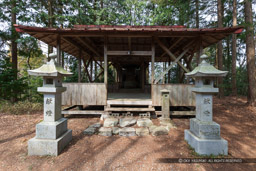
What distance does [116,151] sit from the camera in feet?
10.0

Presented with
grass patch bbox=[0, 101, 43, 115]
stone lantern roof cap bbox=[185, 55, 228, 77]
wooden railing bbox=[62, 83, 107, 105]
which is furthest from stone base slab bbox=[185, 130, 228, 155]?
grass patch bbox=[0, 101, 43, 115]

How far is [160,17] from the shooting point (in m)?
12.7

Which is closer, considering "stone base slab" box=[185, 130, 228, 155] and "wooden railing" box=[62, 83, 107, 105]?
"stone base slab" box=[185, 130, 228, 155]

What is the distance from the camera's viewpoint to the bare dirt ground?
253 cm

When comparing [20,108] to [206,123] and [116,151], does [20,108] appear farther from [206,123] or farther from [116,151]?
[206,123]

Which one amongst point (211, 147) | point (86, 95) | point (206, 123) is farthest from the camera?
point (86, 95)

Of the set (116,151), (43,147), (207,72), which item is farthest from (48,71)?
(207,72)

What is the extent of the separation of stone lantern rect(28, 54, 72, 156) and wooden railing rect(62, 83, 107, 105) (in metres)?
2.27

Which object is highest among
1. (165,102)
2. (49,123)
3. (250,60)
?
(250,60)

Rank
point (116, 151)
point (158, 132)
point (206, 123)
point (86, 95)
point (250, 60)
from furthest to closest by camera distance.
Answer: point (250, 60) → point (86, 95) → point (158, 132) → point (116, 151) → point (206, 123)

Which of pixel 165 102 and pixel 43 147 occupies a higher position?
pixel 165 102

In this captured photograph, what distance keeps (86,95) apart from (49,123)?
256 cm

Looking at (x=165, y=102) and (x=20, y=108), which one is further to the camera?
(x=20, y=108)

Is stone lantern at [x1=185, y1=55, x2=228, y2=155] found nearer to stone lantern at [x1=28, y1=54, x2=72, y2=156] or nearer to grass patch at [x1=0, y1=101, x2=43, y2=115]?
stone lantern at [x1=28, y1=54, x2=72, y2=156]
